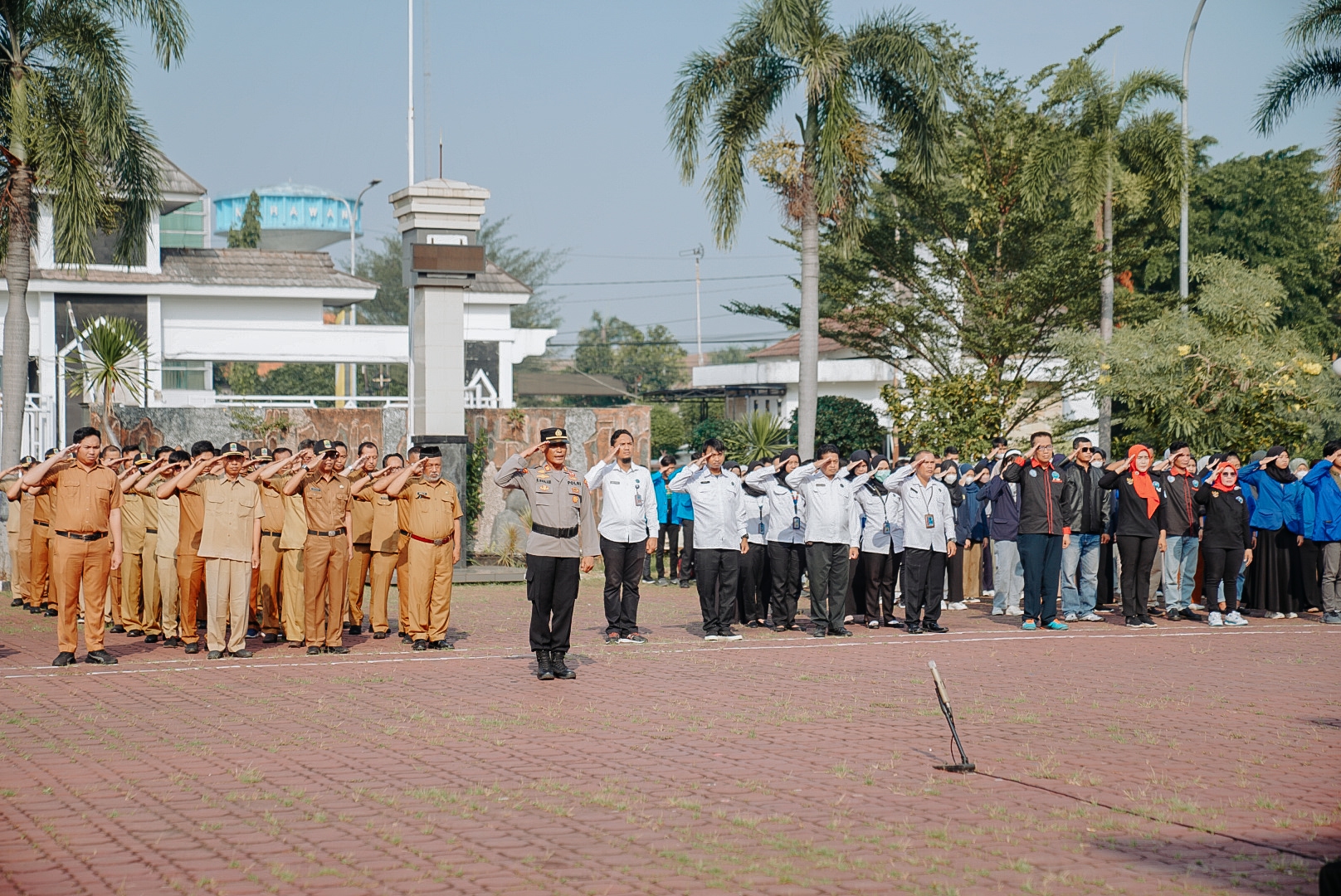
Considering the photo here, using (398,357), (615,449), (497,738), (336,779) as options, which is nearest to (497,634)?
(615,449)

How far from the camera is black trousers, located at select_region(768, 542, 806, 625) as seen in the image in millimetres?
14719

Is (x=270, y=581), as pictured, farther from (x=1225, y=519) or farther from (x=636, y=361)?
(x=636, y=361)

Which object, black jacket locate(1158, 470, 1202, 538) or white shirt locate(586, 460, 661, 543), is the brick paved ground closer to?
white shirt locate(586, 460, 661, 543)

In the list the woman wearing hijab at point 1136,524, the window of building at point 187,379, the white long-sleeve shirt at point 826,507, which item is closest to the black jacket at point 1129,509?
the woman wearing hijab at point 1136,524

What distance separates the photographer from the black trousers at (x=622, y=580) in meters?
13.4

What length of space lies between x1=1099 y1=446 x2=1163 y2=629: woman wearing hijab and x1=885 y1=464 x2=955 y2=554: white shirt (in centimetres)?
219

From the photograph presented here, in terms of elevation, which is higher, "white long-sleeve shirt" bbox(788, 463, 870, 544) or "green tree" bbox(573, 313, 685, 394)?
"green tree" bbox(573, 313, 685, 394)

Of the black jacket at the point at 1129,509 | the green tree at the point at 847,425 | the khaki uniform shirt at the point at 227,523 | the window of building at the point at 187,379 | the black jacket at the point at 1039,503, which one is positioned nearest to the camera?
the khaki uniform shirt at the point at 227,523

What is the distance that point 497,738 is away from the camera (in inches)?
338

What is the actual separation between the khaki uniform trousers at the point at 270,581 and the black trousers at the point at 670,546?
7.71 m

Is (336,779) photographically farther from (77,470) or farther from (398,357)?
(398,357)

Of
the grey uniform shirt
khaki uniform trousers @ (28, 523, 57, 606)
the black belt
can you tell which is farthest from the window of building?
the black belt

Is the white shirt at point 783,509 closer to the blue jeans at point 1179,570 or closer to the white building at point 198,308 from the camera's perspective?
the blue jeans at point 1179,570

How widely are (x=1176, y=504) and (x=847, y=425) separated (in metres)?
18.4
